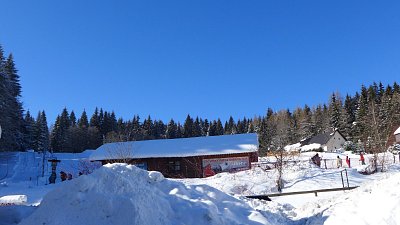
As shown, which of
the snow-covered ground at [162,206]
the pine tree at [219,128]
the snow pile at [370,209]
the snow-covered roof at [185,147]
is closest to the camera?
the snow pile at [370,209]

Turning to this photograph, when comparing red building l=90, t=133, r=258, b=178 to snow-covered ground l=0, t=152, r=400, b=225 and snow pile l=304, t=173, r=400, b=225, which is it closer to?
snow-covered ground l=0, t=152, r=400, b=225

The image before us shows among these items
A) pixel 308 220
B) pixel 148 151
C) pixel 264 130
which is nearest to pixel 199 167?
pixel 148 151

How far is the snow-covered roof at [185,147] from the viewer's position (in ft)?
113

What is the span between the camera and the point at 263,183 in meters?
23.5

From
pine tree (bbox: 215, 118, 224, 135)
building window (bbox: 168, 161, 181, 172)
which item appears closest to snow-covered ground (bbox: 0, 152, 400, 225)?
building window (bbox: 168, 161, 181, 172)

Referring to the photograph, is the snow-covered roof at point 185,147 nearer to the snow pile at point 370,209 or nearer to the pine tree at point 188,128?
the snow pile at point 370,209

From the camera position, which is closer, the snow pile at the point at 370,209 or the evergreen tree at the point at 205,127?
the snow pile at the point at 370,209

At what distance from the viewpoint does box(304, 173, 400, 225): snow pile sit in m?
7.94

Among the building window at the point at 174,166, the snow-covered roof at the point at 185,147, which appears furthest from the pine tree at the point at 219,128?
the building window at the point at 174,166

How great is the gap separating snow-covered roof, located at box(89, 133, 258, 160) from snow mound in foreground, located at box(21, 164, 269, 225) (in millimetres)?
21895

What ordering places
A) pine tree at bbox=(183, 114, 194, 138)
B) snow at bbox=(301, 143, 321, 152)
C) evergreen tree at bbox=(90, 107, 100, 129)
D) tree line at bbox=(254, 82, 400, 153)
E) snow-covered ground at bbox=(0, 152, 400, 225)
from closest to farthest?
1. snow-covered ground at bbox=(0, 152, 400, 225)
2. tree line at bbox=(254, 82, 400, 153)
3. snow at bbox=(301, 143, 321, 152)
4. evergreen tree at bbox=(90, 107, 100, 129)
5. pine tree at bbox=(183, 114, 194, 138)

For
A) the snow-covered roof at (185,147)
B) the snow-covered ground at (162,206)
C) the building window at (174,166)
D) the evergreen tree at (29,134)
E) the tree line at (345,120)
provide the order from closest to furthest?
the snow-covered ground at (162,206) → the snow-covered roof at (185,147) → the building window at (174,166) → the evergreen tree at (29,134) → the tree line at (345,120)

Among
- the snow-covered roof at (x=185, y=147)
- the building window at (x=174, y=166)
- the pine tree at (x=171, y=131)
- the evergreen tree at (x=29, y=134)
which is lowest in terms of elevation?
the building window at (x=174, y=166)

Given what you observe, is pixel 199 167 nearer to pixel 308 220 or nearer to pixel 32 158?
pixel 308 220
